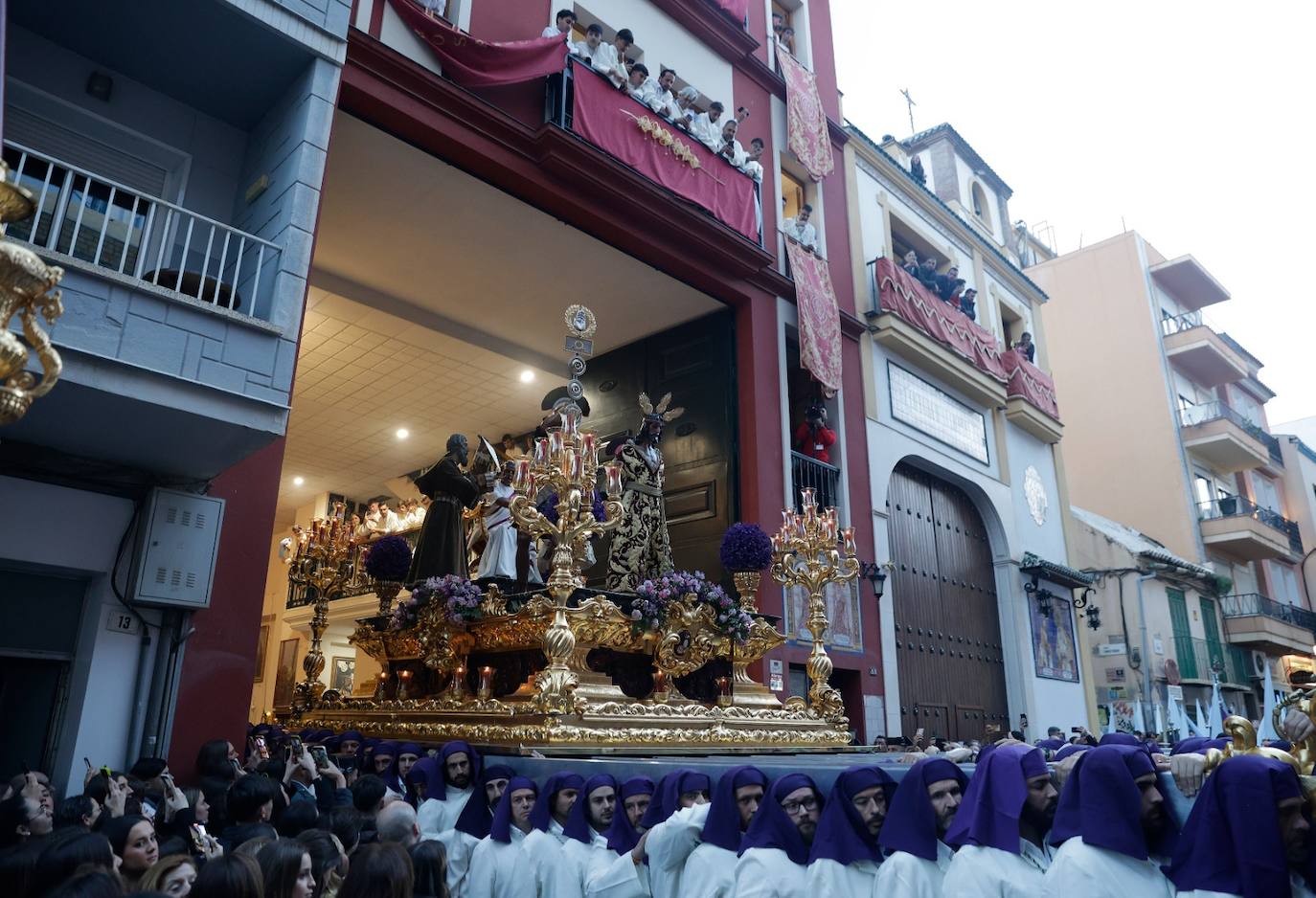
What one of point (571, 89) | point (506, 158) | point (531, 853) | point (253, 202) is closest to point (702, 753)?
point (531, 853)

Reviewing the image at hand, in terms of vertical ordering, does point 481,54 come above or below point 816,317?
above

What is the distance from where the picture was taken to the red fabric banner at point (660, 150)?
38.7 ft

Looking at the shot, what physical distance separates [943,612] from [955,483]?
2.88m

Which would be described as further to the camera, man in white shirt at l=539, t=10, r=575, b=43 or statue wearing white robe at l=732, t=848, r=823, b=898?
man in white shirt at l=539, t=10, r=575, b=43

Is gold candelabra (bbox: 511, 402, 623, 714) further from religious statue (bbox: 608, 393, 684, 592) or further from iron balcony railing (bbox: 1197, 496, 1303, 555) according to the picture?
iron balcony railing (bbox: 1197, 496, 1303, 555)

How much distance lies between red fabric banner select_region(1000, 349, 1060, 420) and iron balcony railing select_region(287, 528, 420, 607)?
42.8 ft

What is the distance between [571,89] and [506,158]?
1.32 m

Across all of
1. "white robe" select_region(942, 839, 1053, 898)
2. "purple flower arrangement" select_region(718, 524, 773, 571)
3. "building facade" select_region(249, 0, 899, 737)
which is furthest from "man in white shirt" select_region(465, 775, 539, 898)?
"building facade" select_region(249, 0, 899, 737)

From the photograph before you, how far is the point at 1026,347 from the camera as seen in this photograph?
70.5ft

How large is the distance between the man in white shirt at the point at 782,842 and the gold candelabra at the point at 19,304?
12.2ft

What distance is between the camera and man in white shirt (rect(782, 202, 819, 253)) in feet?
50.4

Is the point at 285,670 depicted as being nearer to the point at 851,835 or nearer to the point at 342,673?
the point at 342,673

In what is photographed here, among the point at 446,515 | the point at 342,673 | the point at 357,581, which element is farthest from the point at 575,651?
the point at 342,673

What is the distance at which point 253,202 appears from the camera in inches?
320
